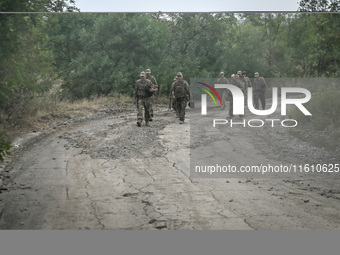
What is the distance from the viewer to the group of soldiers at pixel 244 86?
17.7ft

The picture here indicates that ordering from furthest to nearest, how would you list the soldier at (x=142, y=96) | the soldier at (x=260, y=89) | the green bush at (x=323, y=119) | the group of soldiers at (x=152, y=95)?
the soldier at (x=260, y=89) → the green bush at (x=323, y=119) → the group of soldiers at (x=152, y=95) → the soldier at (x=142, y=96)

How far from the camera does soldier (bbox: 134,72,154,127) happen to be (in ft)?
16.3

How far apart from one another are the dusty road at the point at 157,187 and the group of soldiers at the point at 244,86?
12.1 inches

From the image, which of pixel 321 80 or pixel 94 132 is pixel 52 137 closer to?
pixel 94 132

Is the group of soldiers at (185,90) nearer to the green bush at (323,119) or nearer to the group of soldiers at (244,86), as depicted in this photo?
the group of soldiers at (244,86)

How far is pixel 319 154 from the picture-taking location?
523 centimetres

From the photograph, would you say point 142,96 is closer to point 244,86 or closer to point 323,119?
point 244,86

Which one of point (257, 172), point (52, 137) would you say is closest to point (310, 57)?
point (257, 172)

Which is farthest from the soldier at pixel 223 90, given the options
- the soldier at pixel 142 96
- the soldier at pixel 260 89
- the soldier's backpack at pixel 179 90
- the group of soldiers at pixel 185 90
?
the soldier at pixel 142 96

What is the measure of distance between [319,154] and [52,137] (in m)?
2.76

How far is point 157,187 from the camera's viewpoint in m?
5.10

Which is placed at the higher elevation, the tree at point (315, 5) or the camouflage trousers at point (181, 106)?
the tree at point (315, 5)

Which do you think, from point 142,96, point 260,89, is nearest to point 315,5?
point 260,89

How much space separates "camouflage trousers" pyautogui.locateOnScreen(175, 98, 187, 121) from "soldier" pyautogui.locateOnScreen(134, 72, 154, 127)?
0.29m
